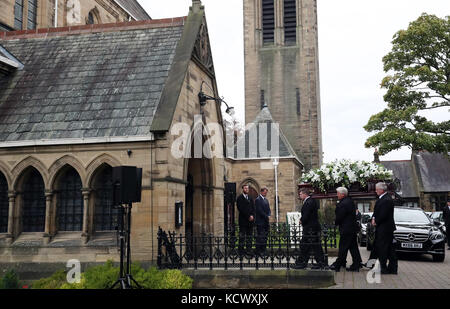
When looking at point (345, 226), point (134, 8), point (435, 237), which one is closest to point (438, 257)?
point (435, 237)

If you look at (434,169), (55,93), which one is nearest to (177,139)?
(55,93)

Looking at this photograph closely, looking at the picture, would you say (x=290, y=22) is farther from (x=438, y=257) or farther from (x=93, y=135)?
(x=93, y=135)

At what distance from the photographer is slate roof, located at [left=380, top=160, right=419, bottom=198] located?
46062 mm

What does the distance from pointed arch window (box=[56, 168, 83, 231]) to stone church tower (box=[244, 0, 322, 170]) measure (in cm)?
3171

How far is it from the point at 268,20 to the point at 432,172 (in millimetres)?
22778

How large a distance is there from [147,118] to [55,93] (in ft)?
9.95

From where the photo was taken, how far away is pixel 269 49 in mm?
43500

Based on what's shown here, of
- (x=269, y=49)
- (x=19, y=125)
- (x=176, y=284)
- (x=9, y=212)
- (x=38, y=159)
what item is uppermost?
(x=269, y=49)

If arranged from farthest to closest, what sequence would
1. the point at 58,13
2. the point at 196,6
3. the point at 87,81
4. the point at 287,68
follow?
the point at 287,68
the point at 58,13
the point at 196,6
the point at 87,81

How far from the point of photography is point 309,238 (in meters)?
9.91

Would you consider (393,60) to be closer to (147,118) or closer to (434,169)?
(147,118)

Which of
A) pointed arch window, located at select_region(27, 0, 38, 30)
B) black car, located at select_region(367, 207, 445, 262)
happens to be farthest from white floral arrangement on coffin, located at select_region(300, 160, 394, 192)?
pointed arch window, located at select_region(27, 0, 38, 30)

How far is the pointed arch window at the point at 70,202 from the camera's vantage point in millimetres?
11258
